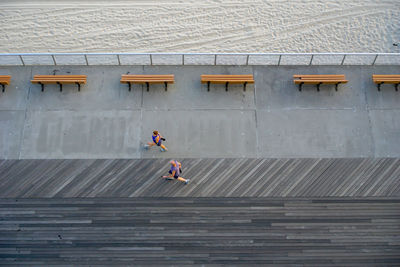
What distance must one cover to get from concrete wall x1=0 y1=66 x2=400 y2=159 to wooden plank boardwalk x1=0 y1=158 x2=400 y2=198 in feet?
1.16

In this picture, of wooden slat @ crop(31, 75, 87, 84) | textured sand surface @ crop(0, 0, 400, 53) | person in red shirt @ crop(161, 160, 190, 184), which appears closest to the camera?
person in red shirt @ crop(161, 160, 190, 184)

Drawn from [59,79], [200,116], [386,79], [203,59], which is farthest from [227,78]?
[59,79]

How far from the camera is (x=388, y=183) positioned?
1292cm

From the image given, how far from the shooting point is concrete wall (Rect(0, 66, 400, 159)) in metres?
13.6

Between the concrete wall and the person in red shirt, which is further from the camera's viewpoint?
the concrete wall

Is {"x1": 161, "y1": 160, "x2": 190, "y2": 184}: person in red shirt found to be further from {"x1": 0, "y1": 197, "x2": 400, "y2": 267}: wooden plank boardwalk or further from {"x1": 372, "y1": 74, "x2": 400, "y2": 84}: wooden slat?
{"x1": 372, "y1": 74, "x2": 400, "y2": 84}: wooden slat

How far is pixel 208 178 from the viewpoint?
13.1 meters

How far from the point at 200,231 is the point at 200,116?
14.2 ft

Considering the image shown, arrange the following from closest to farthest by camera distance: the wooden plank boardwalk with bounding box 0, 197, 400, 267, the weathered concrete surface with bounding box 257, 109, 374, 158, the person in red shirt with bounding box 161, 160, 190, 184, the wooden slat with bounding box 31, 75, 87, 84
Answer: the wooden plank boardwalk with bounding box 0, 197, 400, 267, the person in red shirt with bounding box 161, 160, 190, 184, the weathered concrete surface with bounding box 257, 109, 374, 158, the wooden slat with bounding box 31, 75, 87, 84

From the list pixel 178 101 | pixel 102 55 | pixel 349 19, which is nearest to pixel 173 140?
pixel 178 101

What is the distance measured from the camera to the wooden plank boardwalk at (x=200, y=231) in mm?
11969

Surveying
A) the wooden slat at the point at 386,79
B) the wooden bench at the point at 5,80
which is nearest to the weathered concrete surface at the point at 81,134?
the wooden bench at the point at 5,80

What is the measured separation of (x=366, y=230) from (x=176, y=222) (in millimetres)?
6288

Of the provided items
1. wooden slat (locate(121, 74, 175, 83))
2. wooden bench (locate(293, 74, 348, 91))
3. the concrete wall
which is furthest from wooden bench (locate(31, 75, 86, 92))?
wooden bench (locate(293, 74, 348, 91))
